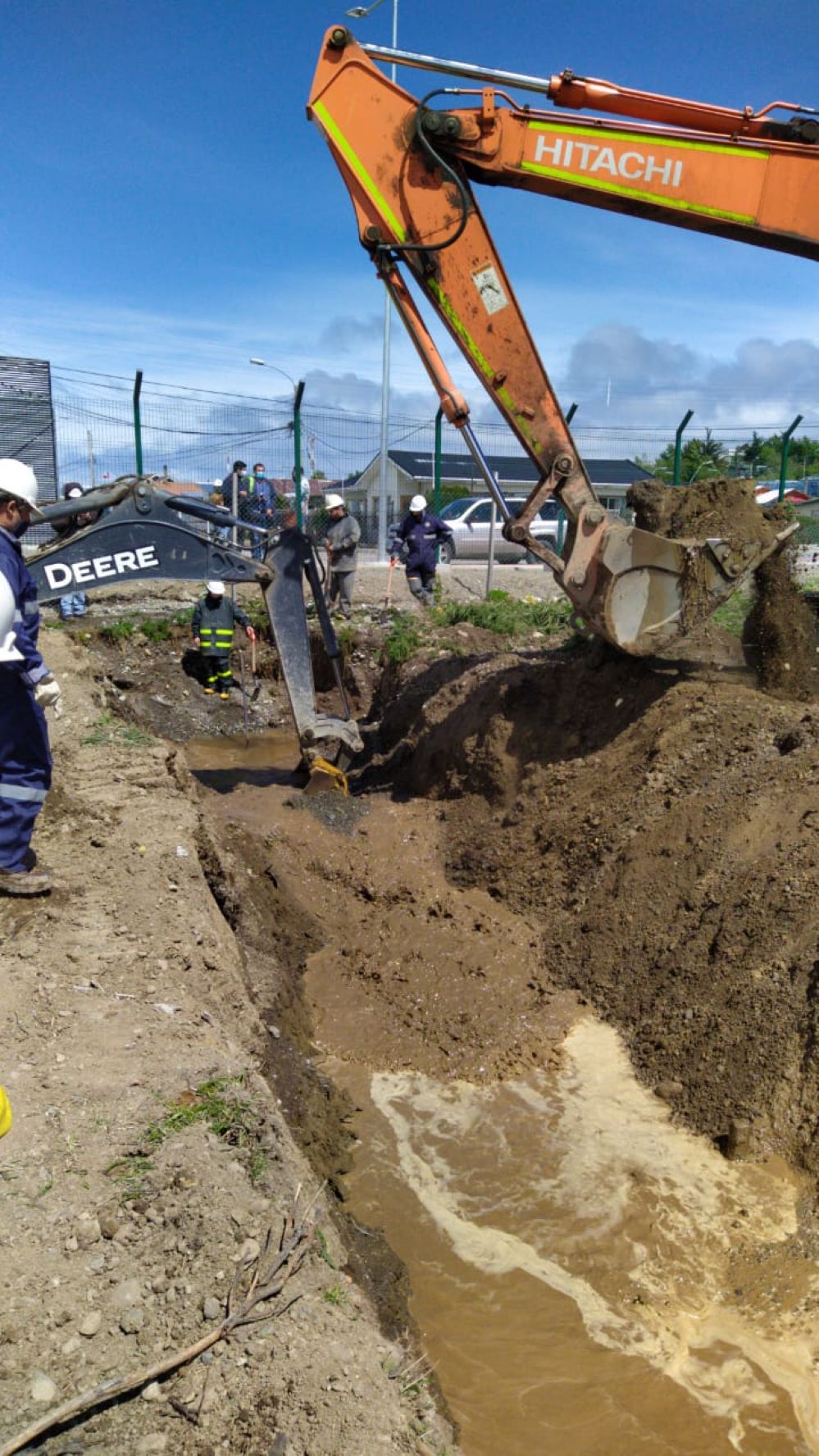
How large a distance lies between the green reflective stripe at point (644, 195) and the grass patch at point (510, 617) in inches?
237

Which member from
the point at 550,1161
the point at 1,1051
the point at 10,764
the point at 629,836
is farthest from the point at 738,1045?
the point at 10,764

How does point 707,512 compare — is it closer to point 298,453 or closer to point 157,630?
point 157,630

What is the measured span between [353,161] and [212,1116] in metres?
5.73

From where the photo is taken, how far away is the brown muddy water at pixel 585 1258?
3.51 m

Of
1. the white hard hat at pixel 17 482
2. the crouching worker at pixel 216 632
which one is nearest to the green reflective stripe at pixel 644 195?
the white hard hat at pixel 17 482

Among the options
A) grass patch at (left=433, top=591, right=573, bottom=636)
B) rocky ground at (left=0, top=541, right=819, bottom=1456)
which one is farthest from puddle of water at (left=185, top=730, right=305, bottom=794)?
grass patch at (left=433, top=591, right=573, bottom=636)

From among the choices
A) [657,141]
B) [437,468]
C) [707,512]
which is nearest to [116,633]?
[437,468]

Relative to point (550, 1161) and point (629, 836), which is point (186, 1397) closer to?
point (550, 1161)

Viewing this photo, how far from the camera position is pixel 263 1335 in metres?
2.78

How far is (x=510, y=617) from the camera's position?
1253cm

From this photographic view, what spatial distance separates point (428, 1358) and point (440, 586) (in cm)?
1226

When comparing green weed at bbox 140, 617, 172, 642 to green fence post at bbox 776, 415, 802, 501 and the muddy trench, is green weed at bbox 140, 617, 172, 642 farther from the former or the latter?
green fence post at bbox 776, 415, 802, 501

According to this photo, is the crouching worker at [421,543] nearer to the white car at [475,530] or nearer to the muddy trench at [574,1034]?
the muddy trench at [574,1034]

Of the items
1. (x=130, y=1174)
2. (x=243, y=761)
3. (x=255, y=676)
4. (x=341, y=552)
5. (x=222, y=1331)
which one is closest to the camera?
(x=222, y=1331)
